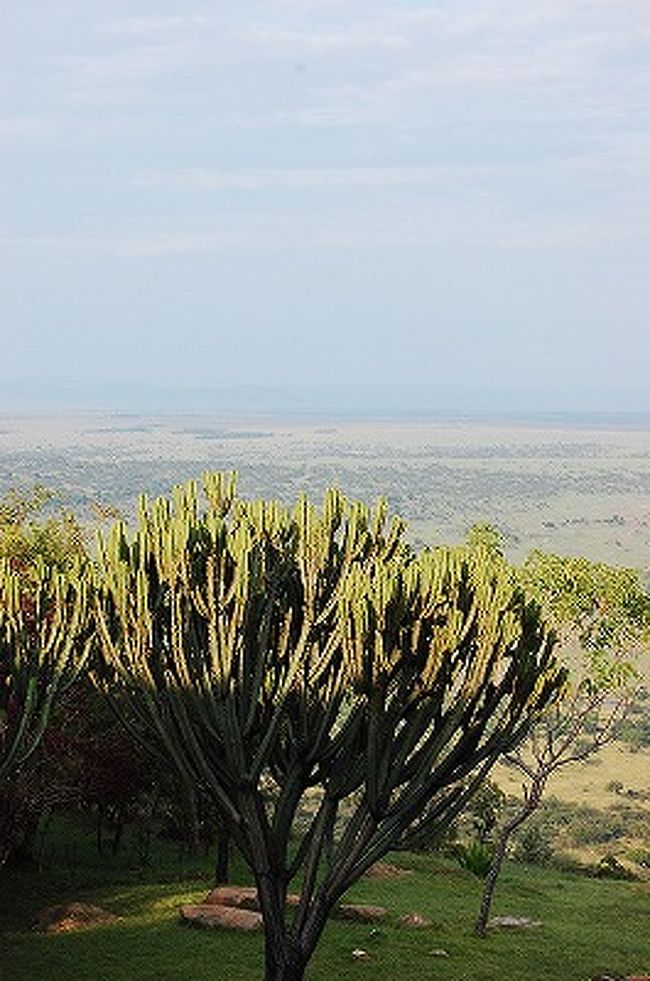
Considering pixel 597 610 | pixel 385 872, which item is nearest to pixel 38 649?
pixel 597 610

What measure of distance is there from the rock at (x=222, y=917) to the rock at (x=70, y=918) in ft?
5.13

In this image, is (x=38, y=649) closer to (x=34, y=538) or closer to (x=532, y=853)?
(x=34, y=538)

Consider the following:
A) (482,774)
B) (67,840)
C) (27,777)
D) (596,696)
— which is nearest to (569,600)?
(596,696)

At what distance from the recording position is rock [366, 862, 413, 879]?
1198 inches

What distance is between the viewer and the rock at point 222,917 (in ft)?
76.1

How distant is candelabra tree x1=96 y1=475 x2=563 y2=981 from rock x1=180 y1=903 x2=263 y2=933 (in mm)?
5890

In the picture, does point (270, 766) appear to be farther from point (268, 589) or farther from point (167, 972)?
point (167, 972)

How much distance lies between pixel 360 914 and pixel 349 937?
1505mm

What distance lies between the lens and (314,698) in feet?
56.1

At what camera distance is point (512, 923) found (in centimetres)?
2528

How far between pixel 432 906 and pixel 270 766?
10.4 meters

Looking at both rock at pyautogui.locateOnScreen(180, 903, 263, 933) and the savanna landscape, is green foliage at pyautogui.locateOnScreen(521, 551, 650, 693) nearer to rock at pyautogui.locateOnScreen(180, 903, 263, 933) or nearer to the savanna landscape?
the savanna landscape

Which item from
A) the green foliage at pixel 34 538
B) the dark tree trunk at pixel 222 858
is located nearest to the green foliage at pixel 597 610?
the dark tree trunk at pixel 222 858

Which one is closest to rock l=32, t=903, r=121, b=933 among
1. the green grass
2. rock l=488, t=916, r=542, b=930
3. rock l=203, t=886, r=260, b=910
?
the green grass
